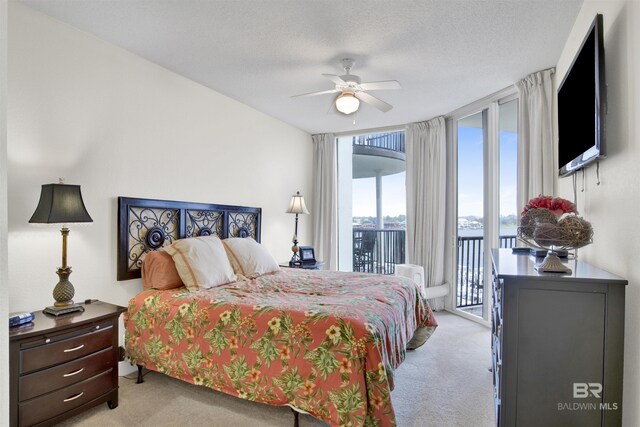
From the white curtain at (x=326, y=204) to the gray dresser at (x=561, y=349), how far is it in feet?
13.2

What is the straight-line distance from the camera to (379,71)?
3.20 m

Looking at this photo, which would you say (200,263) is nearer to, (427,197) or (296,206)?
(296,206)

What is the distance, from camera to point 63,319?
2055 mm

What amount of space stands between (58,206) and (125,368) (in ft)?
4.92

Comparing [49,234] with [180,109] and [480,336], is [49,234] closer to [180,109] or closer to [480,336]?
[180,109]

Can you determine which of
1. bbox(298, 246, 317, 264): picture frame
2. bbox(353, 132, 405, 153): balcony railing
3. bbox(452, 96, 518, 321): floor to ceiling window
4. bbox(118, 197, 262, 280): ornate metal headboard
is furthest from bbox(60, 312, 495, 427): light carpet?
bbox(353, 132, 405, 153): balcony railing

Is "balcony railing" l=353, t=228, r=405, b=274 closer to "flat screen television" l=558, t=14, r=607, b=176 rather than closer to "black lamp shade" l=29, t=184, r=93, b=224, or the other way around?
"flat screen television" l=558, t=14, r=607, b=176

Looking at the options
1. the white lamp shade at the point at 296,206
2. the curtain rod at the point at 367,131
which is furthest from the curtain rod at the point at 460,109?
the white lamp shade at the point at 296,206

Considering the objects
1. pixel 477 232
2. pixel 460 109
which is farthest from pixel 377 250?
pixel 460 109

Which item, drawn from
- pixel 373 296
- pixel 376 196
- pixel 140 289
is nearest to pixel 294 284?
pixel 373 296

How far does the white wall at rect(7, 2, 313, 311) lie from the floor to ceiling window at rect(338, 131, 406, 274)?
230cm

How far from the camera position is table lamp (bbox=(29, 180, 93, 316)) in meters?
2.07

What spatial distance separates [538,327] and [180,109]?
3381 mm

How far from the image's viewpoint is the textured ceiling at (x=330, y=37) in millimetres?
2260
